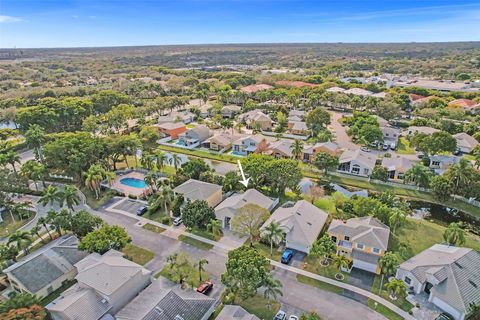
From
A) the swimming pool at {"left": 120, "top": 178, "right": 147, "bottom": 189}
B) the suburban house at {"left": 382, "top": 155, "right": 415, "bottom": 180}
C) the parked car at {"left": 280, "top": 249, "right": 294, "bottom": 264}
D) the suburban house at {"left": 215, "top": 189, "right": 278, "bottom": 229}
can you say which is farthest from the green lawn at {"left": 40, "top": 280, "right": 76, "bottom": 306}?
the suburban house at {"left": 382, "top": 155, "right": 415, "bottom": 180}

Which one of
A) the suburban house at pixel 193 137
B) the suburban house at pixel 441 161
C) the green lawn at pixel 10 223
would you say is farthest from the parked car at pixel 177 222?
the suburban house at pixel 441 161

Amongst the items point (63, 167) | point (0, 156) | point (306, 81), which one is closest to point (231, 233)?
point (63, 167)

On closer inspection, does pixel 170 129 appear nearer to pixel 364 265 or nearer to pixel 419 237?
pixel 364 265

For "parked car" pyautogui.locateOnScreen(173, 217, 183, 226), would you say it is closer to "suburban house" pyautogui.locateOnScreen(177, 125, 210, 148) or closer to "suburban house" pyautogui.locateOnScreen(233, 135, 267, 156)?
"suburban house" pyautogui.locateOnScreen(233, 135, 267, 156)

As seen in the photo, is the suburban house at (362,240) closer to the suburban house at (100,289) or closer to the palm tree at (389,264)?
the palm tree at (389,264)

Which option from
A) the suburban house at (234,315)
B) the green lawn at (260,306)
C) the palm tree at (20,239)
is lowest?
the green lawn at (260,306)

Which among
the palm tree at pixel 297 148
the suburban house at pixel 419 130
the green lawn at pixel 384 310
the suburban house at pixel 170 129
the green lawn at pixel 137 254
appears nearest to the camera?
the green lawn at pixel 384 310

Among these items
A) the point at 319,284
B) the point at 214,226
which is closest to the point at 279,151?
the point at 214,226
